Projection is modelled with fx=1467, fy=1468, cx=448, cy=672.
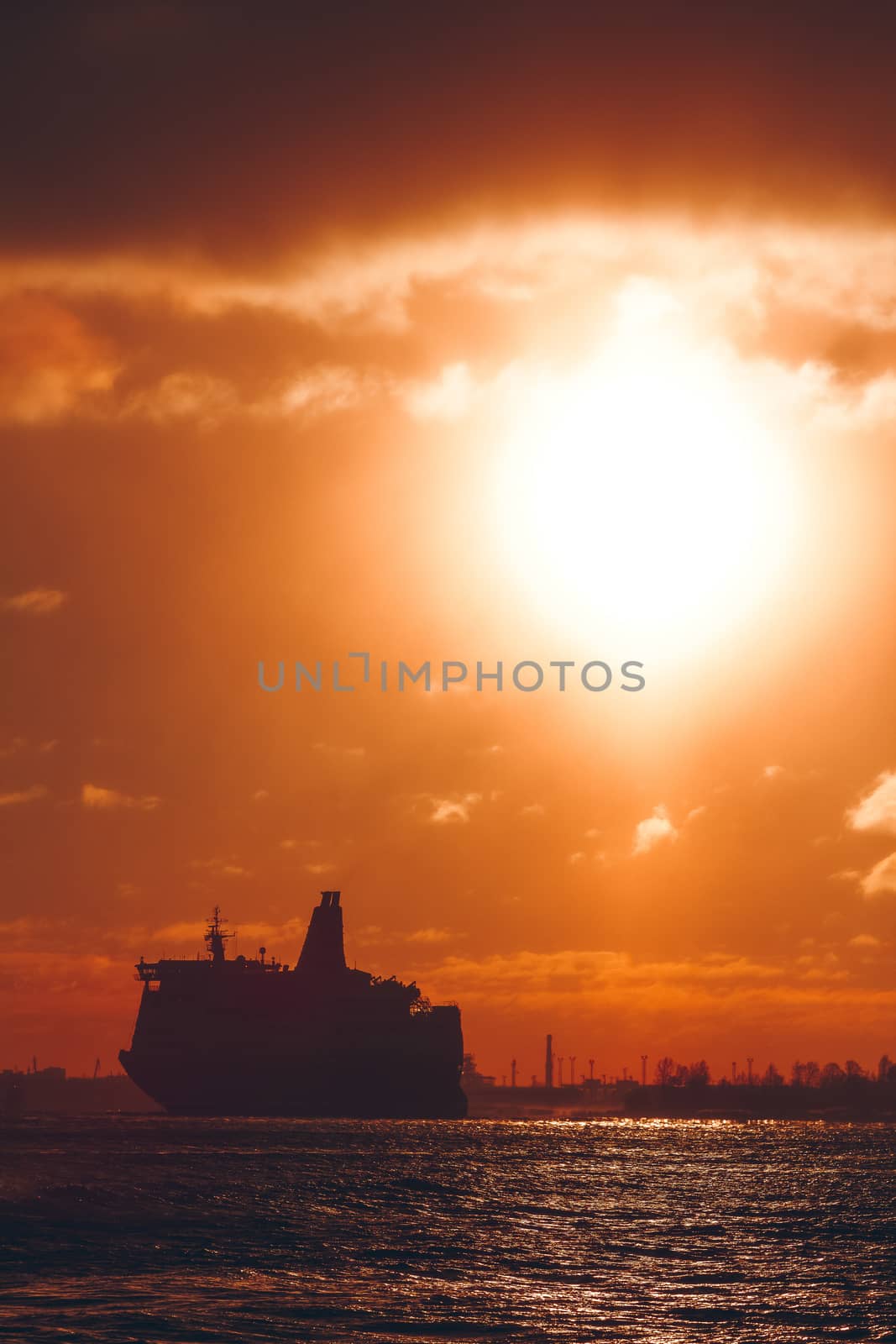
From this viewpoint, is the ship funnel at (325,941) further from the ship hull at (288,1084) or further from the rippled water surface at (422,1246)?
the rippled water surface at (422,1246)

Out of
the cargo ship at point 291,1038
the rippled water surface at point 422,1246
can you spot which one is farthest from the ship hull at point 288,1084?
the rippled water surface at point 422,1246

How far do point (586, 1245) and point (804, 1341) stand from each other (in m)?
16.7

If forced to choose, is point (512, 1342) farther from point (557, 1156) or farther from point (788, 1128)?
point (788, 1128)

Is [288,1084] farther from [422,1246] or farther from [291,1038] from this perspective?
[422,1246]

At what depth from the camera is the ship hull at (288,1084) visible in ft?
419

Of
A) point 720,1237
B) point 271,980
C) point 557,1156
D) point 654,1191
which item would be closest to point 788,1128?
point 271,980

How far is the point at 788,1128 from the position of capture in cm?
17188

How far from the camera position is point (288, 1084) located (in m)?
130

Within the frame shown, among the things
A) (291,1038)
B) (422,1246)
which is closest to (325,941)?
(291,1038)

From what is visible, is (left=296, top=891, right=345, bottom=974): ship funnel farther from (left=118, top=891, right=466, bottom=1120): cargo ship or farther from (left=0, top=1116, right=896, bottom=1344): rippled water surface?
(left=0, top=1116, right=896, bottom=1344): rippled water surface

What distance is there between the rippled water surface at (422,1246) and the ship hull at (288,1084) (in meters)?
40.1

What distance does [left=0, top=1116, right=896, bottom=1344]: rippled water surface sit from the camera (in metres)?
30.2

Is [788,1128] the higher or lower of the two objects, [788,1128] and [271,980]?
the lower

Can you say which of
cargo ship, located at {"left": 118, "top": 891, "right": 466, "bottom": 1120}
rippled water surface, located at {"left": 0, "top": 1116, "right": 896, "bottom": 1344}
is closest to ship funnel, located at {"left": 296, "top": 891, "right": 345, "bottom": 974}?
cargo ship, located at {"left": 118, "top": 891, "right": 466, "bottom": 1120}
